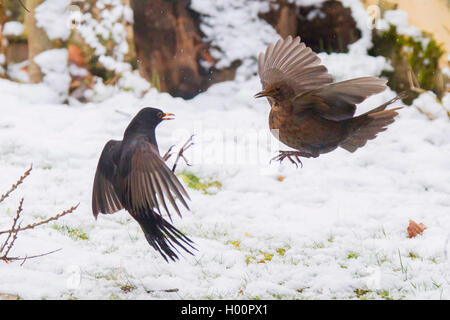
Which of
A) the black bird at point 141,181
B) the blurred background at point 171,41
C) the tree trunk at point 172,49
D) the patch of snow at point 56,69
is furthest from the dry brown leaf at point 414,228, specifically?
the patch of snow at point 56,69

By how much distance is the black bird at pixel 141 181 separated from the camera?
3.02ft

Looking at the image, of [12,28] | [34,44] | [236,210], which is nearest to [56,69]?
[34,44]

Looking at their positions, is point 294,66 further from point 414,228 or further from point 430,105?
point 430,105

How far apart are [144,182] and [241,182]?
1.33m

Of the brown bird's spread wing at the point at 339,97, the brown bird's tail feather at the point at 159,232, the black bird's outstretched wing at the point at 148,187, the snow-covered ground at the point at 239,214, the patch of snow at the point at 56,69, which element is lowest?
the snow-covered ground at the point at 239,214

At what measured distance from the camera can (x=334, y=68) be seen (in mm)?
2988

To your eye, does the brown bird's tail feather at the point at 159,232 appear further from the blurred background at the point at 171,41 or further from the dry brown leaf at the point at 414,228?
the blurred background at the point at 171,41

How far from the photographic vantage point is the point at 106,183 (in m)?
1.13

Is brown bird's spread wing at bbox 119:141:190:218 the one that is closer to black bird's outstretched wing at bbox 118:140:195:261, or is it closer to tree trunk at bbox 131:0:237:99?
black bird's outstretched wing at bbox 118:140:195:261

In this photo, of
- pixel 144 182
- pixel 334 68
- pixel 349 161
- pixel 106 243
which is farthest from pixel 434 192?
pixel 144 182

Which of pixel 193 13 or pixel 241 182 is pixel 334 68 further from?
pixel 241 182

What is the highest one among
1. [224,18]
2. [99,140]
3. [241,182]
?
[224,18]

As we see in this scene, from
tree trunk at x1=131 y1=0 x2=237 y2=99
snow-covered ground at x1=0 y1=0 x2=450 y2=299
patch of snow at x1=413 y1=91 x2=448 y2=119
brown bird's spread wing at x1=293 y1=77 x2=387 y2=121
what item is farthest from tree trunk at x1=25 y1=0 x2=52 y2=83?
brown bird's spread wing at x1=293 y1=77 x2=387 y2=121

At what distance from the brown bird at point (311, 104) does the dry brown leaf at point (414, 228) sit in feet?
2.72
